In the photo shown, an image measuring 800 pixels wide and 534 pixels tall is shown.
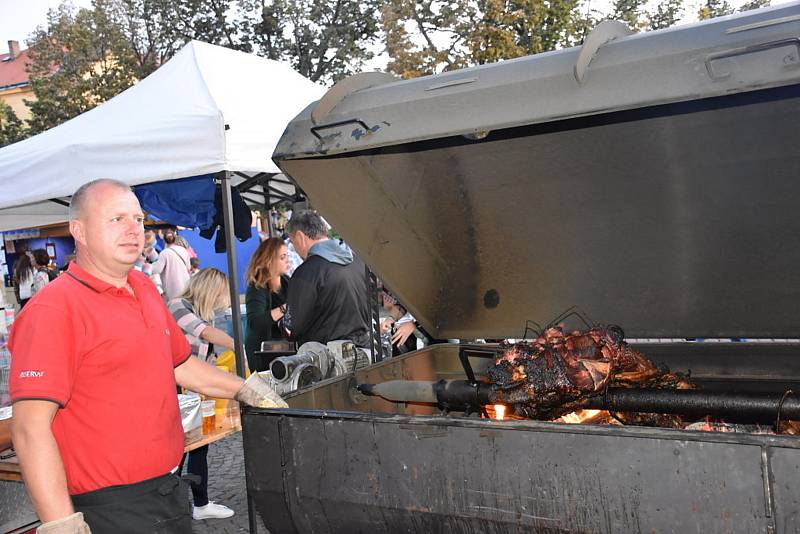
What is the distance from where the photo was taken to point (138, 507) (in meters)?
2.25

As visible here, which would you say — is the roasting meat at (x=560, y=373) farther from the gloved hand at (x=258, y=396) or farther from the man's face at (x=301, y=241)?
the man's face at (x=301, y=241)

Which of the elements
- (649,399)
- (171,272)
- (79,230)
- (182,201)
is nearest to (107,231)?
(79,230)

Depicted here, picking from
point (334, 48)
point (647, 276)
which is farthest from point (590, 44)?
point (334, 48)

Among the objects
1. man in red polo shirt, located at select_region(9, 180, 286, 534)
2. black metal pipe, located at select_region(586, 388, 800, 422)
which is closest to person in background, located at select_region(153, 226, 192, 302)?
man in red polo shirt, located at select_region(9, 180, 286, 534)

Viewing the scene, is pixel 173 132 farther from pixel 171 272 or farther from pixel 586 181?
pixel 586 181

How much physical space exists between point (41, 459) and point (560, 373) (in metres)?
1.74

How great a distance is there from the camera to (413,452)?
2.00 metres

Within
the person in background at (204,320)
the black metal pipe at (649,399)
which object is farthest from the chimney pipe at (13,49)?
the black metal pipe at (649,399)

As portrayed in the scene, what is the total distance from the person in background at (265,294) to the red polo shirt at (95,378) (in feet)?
10.5

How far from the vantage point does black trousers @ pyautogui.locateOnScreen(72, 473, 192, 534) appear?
2.18m

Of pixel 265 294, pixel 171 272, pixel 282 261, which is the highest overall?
pixel 171 272

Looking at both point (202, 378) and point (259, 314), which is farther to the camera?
point (259, 314)

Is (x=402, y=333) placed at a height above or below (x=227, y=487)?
above

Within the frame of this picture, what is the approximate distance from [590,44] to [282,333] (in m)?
4.16
